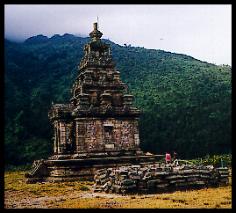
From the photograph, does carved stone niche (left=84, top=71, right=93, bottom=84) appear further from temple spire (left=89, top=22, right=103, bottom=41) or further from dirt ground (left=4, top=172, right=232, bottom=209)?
dirt ground (left=4, top=172, right=232, bottom=209)

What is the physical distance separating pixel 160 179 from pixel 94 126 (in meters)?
9.45

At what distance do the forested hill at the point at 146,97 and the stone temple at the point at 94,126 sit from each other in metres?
Answer: 13.7

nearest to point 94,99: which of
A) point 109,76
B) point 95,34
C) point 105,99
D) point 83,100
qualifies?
point 105,99

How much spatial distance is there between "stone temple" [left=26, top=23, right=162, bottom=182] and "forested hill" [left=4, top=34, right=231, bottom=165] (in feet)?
44.8

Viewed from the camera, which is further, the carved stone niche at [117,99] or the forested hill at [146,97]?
the forested hill at [146,97]

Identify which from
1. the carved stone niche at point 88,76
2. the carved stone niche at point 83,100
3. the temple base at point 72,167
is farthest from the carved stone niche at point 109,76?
the temple base at point 72,167

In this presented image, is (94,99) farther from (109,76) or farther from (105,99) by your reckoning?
(109,76)

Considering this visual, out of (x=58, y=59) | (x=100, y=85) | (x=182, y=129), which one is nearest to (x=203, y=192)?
(x=100, y=85)

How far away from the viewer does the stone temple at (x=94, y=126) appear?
25656mm

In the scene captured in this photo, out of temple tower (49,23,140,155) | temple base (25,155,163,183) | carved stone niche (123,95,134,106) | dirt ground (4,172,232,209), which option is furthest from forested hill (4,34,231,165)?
dirt ground (4,172,232,209)

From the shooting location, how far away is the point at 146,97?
52.2 metres

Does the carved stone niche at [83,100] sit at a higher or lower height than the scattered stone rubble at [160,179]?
higher

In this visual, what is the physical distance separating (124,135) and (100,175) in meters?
7.37

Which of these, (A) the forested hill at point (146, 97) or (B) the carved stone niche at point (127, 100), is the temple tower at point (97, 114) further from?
(A) the forested hill at point (146, 97)
